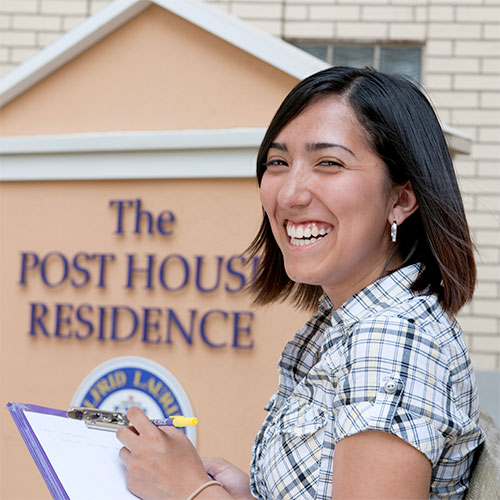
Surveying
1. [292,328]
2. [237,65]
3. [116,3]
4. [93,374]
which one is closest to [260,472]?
[292,328]

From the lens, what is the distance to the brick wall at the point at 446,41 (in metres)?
5.05

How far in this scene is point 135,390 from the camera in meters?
3.18

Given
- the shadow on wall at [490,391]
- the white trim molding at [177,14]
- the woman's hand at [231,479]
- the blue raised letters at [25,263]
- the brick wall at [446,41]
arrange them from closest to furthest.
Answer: the woman's hand at [231,479] < the white trim molding at [177,14] < the blue raised letters at [25,263] < the shadow on wall at [490,391] < the brick wall at [446,41]

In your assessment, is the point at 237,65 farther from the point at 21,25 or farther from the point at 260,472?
the point at 21,25

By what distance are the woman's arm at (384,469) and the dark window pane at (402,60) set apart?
457cm

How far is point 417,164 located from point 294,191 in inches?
9.7

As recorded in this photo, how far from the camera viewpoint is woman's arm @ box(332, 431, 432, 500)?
108 centimetres

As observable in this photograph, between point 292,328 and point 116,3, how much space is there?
5.61 feet

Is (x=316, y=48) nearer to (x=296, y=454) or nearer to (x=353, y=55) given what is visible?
(x=353, y=55)

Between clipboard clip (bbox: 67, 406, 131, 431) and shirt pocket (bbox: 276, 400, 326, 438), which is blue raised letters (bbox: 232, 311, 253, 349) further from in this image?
shirt pocket (bbox: 276, 400, 326, 438)

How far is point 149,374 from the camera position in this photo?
A: 323 centimetres

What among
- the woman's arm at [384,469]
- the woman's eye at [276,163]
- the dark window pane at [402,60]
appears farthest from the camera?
the dark window pane at [402,60]

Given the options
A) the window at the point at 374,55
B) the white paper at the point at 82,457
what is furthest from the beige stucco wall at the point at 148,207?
the window at the point at 374,55

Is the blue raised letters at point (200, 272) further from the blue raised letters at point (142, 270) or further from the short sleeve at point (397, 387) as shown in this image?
the short sleeve at point (397, 387)
